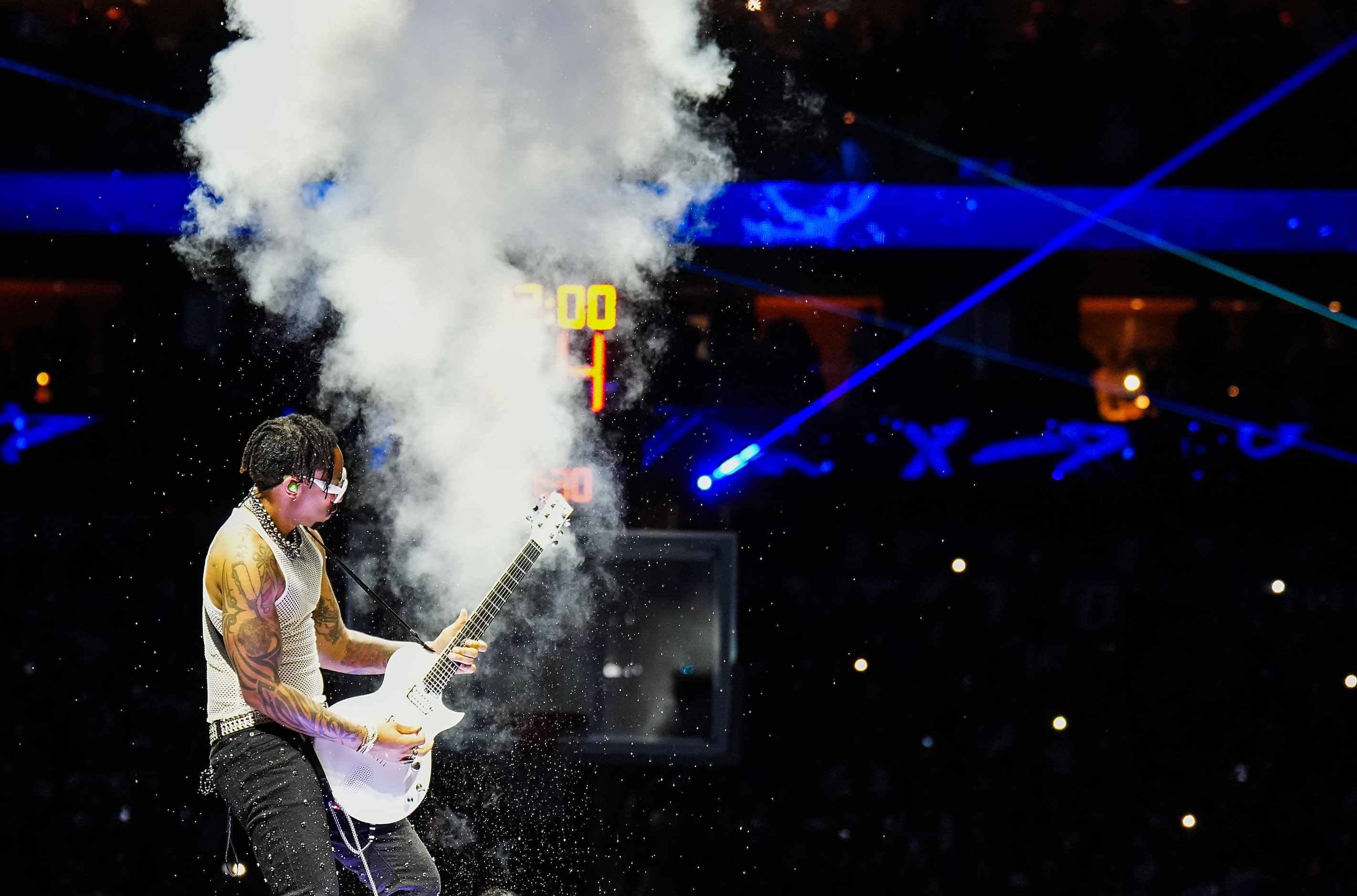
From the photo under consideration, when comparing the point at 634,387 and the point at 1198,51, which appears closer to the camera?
the point at 634,387

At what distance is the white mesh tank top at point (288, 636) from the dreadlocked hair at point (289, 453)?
0.11m

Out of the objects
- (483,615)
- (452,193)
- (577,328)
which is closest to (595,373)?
(577,328)

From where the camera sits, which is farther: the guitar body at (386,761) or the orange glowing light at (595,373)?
the orange glowing light at (595,373)

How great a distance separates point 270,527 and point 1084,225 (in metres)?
3.69

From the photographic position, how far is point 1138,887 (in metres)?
4.77

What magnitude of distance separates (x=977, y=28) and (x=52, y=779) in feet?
15.3

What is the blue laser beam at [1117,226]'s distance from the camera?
488cm

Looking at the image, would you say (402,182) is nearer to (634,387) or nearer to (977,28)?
(634,387)

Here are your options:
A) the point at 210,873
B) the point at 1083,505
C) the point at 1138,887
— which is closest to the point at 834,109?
the point at 1083,505

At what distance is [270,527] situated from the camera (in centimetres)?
282

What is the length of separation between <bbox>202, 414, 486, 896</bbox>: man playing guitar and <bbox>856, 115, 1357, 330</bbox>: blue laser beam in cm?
276

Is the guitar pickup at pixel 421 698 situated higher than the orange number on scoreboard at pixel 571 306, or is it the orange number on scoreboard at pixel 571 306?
the orange number on scoreboard at pixel 571 306

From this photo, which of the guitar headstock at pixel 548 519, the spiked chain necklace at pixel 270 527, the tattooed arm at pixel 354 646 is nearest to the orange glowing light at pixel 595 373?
the guitar headstock at pixel 548 519

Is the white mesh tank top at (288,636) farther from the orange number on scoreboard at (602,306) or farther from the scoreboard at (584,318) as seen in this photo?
the orange number on scoreboard at (602,306)
